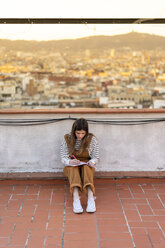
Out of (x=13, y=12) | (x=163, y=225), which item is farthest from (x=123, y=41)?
(x=163, y=225)

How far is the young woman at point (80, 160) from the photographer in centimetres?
331

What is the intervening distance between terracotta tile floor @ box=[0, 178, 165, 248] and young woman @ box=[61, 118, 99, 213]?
166 millimetres

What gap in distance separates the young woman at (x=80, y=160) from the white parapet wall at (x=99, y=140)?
41 centimetres

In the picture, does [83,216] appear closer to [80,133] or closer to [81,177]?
[81,177]

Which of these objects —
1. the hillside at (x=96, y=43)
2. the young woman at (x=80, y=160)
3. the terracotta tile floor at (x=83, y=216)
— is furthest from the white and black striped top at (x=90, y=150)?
the hillside at (x=96, y=43)

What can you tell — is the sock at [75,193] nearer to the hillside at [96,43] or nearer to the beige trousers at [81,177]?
the beige trousers at [81,177]

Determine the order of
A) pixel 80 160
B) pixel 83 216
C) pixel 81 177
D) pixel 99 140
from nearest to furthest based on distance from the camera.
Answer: pixel 83 216
pixel 81 177
pixel 80 160
pixel 99 140

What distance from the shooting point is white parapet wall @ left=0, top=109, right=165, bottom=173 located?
4.01 m

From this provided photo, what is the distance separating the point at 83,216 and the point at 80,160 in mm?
719

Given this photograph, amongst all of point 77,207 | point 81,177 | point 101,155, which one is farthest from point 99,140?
point 77,207

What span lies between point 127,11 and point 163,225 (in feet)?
13.6

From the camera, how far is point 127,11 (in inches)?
218

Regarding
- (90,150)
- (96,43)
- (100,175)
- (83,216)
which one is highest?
(96,43)

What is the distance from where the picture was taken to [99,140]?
13.2ft
